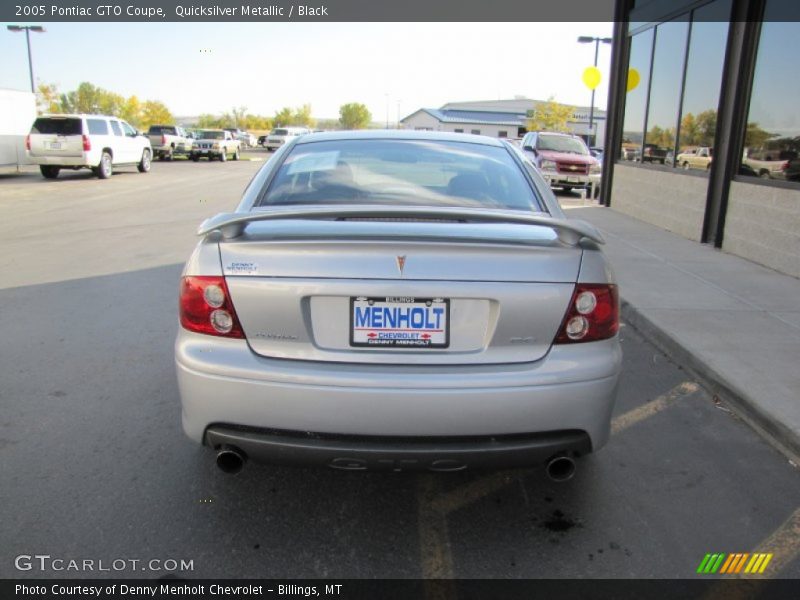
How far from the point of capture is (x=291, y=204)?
3166 mm

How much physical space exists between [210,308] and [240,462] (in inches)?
25.3

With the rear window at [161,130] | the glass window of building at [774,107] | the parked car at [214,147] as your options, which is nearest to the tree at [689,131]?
the glass window of building at [774,107]

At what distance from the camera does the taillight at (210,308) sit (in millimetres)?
2518

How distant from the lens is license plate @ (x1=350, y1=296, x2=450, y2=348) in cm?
244

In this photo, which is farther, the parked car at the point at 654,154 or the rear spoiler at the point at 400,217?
Answer: the parked car at the point at 654,154

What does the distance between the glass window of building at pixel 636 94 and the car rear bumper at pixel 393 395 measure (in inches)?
452

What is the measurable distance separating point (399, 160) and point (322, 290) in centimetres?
140

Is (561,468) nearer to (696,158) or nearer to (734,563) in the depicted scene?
(734,563)

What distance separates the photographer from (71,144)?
789 inches

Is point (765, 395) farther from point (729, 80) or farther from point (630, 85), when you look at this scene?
point (630, 85)

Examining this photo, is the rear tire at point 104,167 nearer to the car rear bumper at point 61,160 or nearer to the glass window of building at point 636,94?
the car rear bumper at point 61,160

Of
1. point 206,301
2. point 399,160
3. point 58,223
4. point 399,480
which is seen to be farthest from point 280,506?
point 58,223

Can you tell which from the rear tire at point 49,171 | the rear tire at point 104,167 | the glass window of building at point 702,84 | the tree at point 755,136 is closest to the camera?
the tree at point 755,136
